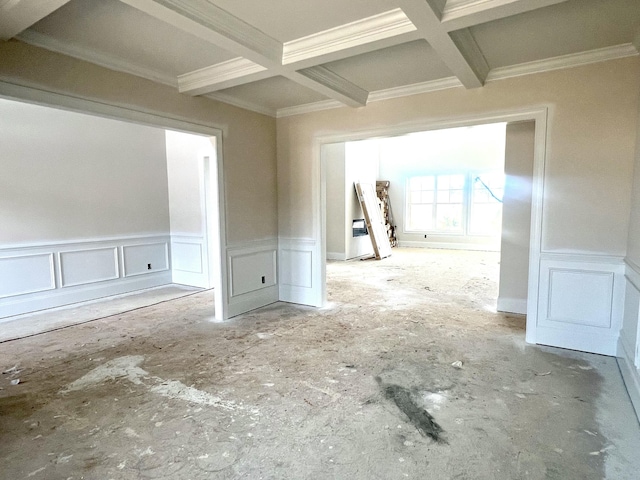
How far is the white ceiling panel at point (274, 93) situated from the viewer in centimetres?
364

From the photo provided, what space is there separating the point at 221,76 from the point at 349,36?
1329 mm

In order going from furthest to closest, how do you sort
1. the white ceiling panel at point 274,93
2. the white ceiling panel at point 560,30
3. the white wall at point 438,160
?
the white wall at point 438,160 < the white ceiling panel at point 274,93 < the white ceiling panel at point 560,30

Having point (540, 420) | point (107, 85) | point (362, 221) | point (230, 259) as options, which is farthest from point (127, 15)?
point (362, 221)

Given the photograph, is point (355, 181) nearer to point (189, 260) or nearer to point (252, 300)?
point (189, 260)

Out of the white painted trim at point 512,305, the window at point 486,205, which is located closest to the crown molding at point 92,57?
the white painted trim at point 512,305

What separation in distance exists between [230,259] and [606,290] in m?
3.69

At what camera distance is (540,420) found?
217cm

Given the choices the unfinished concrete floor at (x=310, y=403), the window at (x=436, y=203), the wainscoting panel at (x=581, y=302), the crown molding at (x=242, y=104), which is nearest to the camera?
the unfinished concrete floor at (x=310, y=403)

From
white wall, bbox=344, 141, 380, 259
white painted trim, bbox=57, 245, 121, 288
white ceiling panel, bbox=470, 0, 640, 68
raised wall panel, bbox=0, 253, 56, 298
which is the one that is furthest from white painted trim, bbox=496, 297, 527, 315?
raised wall panel, bbox=0, 253, 56, 298

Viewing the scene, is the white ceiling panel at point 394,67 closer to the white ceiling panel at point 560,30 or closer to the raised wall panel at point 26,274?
the white ceiling panel at point 560,30

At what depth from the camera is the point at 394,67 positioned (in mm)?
3211

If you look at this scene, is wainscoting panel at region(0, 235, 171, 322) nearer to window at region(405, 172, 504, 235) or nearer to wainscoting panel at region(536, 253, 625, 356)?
wainscoting panel at region(536, 253, 625, 356)

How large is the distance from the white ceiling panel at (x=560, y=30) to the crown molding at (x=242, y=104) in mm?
2565

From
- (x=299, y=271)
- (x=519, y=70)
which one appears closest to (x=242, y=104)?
(x=299, y=271)
